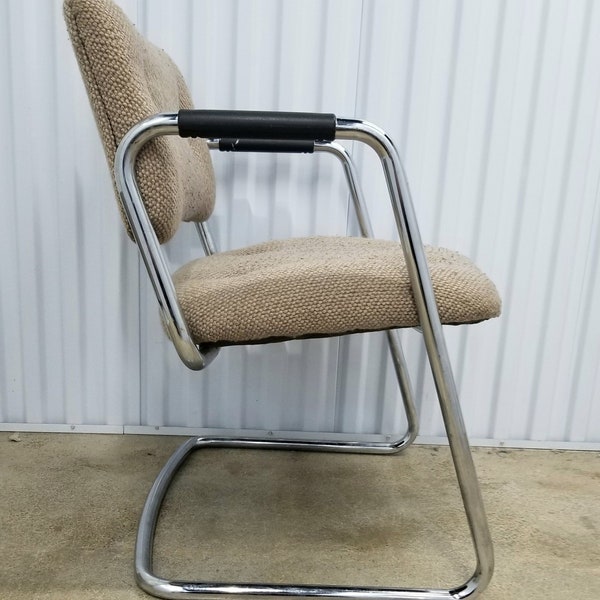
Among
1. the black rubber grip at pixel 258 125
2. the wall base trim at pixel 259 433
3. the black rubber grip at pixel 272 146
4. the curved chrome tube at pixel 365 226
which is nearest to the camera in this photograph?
the black rubber grip at pixel 258 125

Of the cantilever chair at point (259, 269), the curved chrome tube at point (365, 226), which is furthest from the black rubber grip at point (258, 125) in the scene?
the curved chrome tube at point (365, 226)

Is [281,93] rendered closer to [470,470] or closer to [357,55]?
[357,55]

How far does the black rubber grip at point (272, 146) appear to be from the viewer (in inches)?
31.6

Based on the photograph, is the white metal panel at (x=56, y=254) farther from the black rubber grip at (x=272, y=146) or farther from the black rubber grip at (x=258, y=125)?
the black rubber grip at (x=258, y=125)

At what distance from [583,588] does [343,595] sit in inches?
14.5

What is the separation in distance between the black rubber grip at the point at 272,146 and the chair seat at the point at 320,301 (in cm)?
21

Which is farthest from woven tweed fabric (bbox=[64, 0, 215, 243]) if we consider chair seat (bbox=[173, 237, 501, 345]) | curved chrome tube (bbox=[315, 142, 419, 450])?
curved chrome tube (bbox=[315, 142, 419, 450])

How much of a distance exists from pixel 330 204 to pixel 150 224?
61 cm

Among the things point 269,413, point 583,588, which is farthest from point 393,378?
point 583,588

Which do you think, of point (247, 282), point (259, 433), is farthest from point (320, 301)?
point (259, 433)

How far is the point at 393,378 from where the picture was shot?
1.27 metres

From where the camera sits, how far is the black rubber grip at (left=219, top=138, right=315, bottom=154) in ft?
2.63

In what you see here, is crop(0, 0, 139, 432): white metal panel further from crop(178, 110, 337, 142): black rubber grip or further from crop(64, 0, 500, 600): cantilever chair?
crop(178, 110, 337, 142): black rubber grip

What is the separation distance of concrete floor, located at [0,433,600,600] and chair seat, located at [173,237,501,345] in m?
0.41
